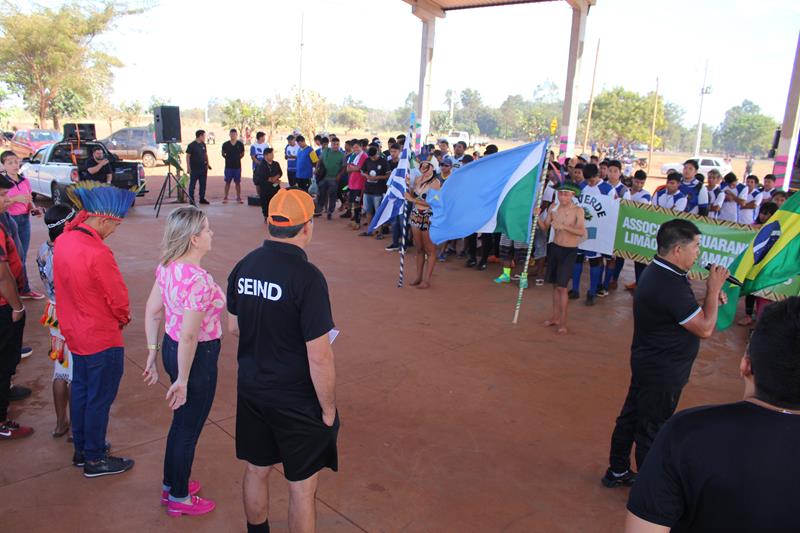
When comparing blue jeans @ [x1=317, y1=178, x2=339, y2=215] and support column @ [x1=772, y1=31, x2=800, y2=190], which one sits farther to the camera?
blue jeans @ [x1=317, y1=178, x2=339, y2=215]

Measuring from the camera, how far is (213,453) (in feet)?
13.6

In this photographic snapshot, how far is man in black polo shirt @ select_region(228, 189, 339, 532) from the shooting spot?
259cm

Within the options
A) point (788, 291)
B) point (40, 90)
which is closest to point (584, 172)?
point (788, 291)

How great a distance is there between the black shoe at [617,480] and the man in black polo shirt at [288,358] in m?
2.15

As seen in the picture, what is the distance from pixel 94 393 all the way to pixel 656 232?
764cm

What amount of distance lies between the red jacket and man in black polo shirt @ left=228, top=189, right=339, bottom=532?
45.6 inches

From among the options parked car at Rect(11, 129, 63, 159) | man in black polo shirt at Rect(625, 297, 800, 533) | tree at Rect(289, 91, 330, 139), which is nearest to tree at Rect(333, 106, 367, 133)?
tree at Rect(289, 91, 330, 139)

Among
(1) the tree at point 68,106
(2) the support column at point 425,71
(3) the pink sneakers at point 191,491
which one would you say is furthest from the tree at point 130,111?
(3) the pink sneakers at point 191,491

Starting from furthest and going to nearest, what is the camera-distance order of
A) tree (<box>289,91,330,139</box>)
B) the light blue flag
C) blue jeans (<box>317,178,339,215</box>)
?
1. tree (<box>289,91,330,139</box>)
2. blue jeans (<box>317,178,339,215</box>)
3. the light blue flag

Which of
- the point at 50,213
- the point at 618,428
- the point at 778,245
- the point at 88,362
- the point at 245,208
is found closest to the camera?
the point at 88,362

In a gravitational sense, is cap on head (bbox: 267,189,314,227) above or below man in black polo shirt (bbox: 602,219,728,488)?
above

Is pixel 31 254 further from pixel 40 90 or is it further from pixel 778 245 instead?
pixel 40 90

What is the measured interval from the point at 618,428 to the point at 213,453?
2905 mm

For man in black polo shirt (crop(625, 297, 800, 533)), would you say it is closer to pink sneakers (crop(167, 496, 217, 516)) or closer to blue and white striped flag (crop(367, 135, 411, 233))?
pink sneakers (crop(167, 496, 217, 516))
